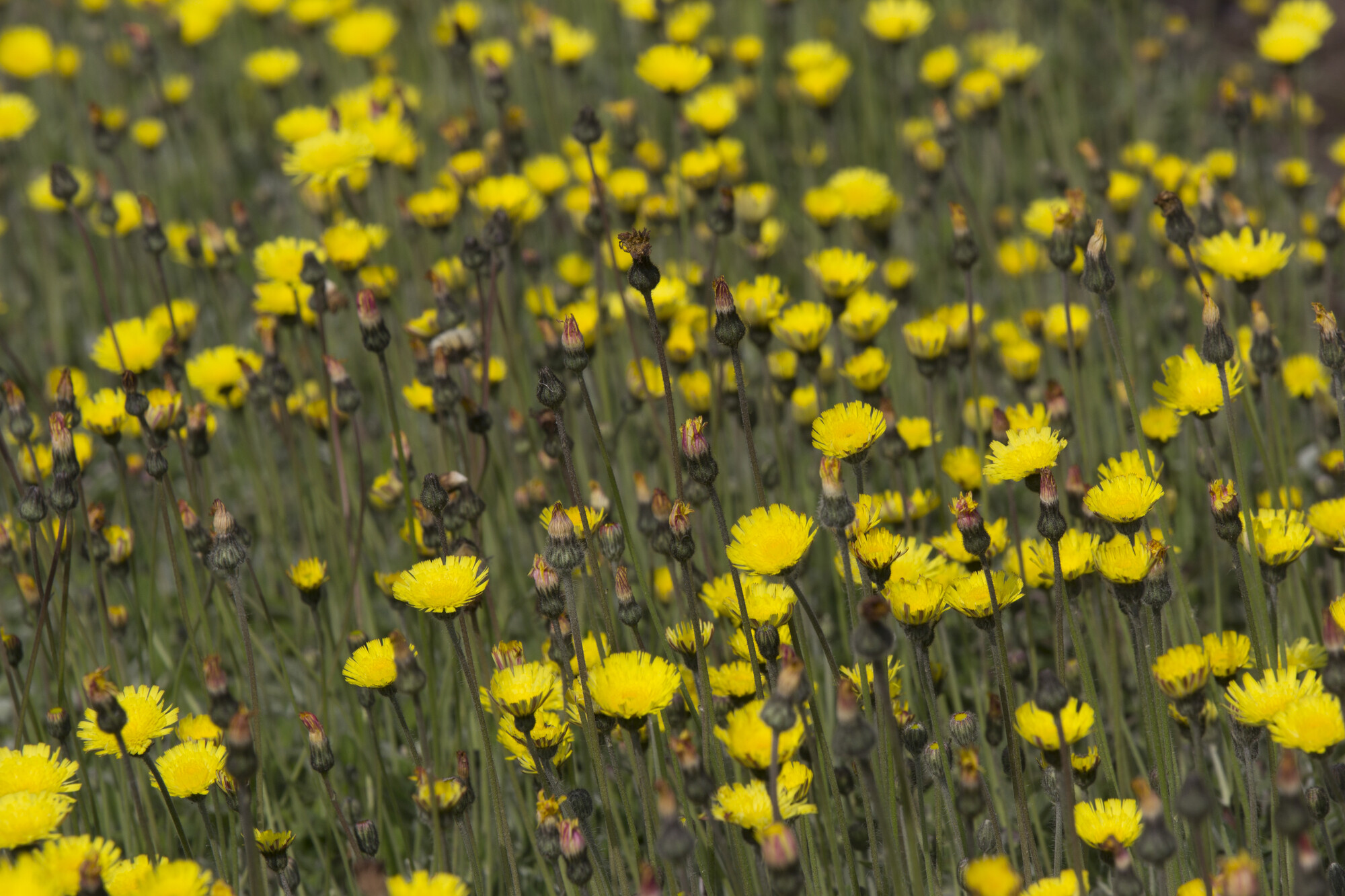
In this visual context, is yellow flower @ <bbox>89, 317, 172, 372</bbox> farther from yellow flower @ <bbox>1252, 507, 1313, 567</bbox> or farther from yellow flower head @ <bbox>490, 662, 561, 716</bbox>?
yellow flower @ <bbox>1252, 507, 1313, 567</bbox>

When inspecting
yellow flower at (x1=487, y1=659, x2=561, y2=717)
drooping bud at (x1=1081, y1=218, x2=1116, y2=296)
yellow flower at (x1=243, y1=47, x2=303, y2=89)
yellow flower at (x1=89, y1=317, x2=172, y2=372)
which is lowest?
yellow flower at (x1=487, y1=659, x2=561, y2=717)

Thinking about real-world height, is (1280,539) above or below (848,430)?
below

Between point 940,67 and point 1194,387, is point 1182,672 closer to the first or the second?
point 1194,387

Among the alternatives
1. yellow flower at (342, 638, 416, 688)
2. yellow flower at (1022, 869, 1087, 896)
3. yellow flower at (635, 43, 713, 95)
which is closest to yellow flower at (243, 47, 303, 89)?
yellow flower at (635, 43, 713, 95)

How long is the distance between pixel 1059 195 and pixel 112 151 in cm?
326

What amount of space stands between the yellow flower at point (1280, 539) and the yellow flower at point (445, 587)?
1335mm

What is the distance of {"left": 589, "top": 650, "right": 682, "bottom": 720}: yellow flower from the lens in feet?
6.10

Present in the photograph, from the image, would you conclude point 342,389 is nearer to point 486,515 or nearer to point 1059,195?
point 486,515

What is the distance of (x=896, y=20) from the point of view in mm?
4703

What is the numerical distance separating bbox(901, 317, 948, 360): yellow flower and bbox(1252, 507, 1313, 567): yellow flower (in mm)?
887

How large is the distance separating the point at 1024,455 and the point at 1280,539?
0.48 metres

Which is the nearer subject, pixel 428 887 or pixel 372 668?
pixel 428 887

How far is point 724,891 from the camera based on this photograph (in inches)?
87.4

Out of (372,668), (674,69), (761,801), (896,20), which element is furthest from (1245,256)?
(896,20)
